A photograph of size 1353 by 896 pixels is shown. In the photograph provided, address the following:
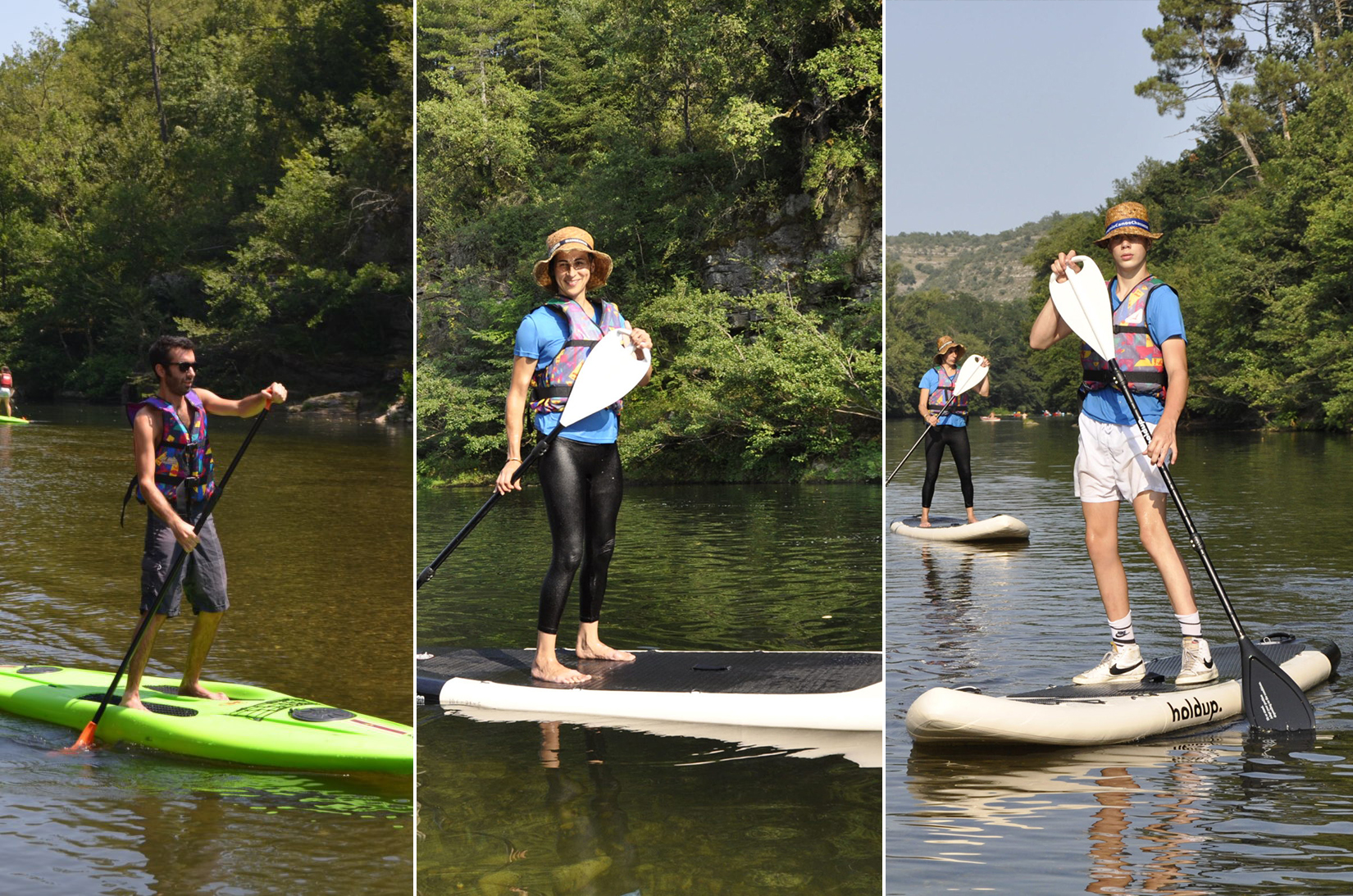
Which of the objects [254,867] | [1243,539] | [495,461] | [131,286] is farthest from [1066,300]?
[131,286]

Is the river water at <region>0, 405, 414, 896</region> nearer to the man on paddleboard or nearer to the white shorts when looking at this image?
the man on paddleboard

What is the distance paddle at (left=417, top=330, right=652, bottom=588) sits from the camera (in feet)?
10.6

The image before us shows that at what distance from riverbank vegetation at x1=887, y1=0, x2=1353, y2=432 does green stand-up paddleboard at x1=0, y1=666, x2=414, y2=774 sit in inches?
787

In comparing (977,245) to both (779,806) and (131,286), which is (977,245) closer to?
(779,806)

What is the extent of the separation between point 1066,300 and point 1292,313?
91.2 ft

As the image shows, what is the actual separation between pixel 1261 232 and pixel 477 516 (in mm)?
31098

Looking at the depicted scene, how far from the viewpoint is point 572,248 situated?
3260mm

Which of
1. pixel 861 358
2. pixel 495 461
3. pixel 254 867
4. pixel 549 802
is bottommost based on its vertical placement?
pixel 254 867

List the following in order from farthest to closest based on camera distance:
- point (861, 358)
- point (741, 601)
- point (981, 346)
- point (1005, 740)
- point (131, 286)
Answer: point (981, 346), point (131, 286), point (741, 601), point (1005, 740), point (861, 358)

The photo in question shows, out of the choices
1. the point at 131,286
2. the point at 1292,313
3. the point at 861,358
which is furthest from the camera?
the point at 1292,313

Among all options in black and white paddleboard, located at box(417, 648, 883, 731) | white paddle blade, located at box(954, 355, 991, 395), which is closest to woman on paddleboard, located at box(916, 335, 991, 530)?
white paddle blade, located at box(954, 355, 991, 395)

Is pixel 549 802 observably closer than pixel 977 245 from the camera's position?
Yes

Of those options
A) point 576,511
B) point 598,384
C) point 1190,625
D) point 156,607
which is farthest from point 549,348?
point 1190,625

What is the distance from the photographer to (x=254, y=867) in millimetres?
3301
